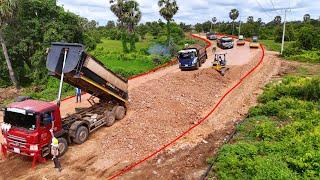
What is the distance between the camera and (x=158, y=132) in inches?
808

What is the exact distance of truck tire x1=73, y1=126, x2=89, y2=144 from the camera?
59.8ft

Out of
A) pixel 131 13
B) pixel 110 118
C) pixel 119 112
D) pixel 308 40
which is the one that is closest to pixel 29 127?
pixel 110 118

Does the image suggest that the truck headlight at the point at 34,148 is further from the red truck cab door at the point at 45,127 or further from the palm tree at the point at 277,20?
the palm tree at the point at 277,20

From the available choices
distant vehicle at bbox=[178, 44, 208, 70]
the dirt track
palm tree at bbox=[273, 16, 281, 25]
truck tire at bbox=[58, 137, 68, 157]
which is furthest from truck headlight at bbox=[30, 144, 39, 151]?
palm tree at bbox=[273, 16, 281, 25]

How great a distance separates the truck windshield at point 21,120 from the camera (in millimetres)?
15828

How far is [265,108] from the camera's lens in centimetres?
2355

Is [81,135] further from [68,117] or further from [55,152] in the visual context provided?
[55,152]

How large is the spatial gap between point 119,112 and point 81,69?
481 centimetres

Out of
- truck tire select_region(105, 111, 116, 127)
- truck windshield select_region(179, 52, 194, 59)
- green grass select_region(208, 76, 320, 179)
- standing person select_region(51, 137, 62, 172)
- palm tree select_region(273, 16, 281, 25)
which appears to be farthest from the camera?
palm tree select_region(273, 16, 281, 25)

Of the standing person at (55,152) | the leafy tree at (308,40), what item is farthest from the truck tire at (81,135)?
the leafy tree at (308,40)

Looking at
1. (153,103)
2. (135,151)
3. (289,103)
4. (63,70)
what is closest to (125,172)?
(135,151)

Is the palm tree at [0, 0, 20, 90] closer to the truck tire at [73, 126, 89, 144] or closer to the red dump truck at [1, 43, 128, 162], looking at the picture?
the red dump truck at [1, 43, 128, 162]

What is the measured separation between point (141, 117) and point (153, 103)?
286 cm

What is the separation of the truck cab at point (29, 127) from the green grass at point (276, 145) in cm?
760
